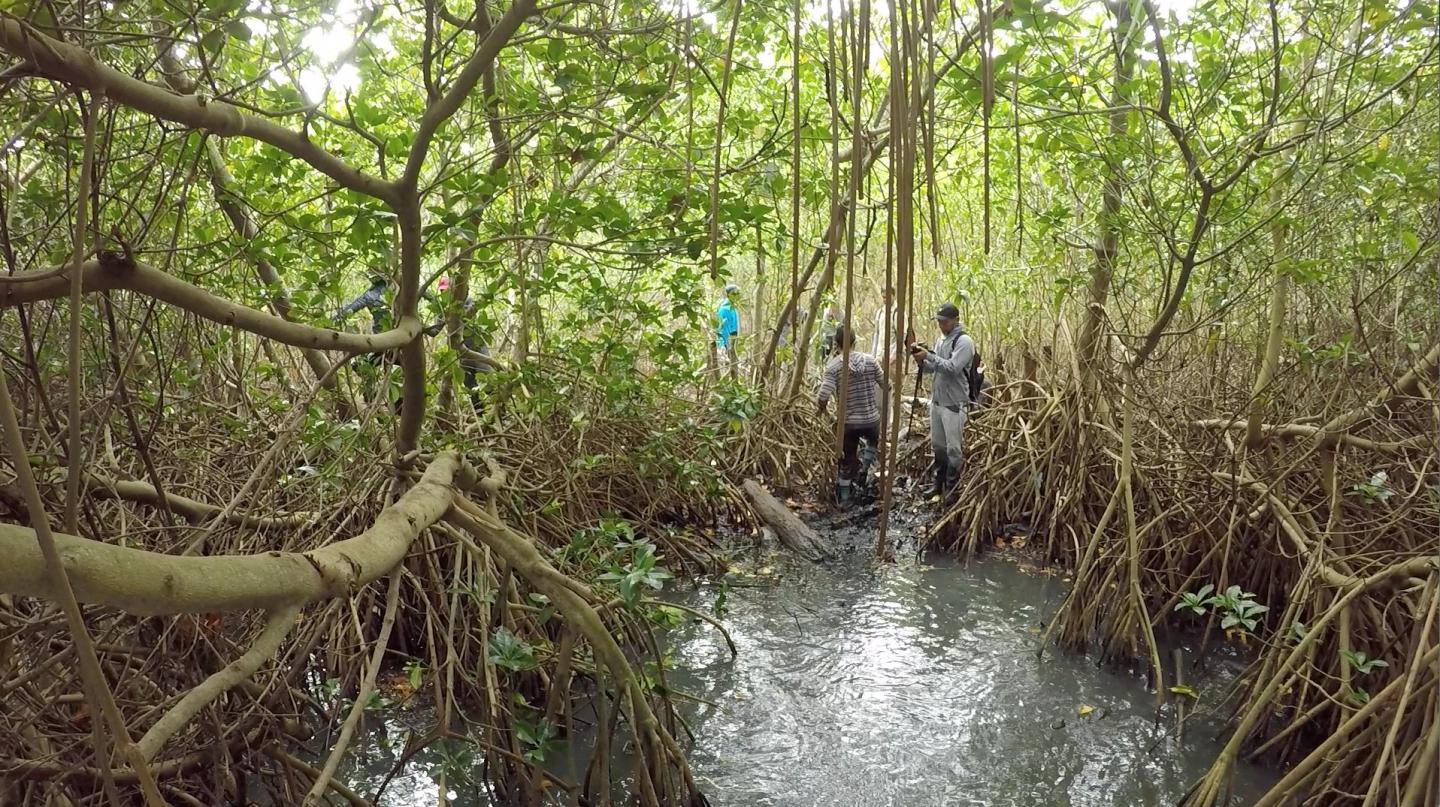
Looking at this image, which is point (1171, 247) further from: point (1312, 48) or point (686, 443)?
point (686, 443)

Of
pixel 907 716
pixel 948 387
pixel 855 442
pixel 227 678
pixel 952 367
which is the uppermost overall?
pixel 952 367

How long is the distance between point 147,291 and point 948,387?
5.42 metres

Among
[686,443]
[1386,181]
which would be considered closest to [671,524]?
[686,443]

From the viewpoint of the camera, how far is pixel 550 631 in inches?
152

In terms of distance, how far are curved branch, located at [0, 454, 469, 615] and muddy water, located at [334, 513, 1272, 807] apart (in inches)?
73.3

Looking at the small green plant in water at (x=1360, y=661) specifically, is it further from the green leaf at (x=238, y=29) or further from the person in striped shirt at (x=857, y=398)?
the person in striped shirt at (x=857, y=398)

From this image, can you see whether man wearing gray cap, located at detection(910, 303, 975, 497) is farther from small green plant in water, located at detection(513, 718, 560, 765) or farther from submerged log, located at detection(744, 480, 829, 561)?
small green plant in water, located at detection(513, 718, 560, 765)

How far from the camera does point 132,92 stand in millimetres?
1319

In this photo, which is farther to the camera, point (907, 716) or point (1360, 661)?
point (907, 716)

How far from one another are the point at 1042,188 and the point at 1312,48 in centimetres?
307

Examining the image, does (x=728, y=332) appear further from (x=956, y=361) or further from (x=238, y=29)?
(x=238, y=29)

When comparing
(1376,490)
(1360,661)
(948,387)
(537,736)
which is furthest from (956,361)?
(537,736)

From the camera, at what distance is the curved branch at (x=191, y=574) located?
0.89m

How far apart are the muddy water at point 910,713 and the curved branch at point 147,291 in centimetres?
203
